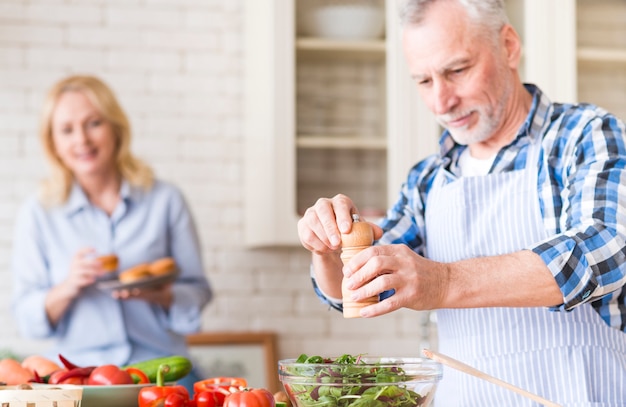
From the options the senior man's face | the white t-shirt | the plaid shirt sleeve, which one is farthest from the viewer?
the white t-shirt

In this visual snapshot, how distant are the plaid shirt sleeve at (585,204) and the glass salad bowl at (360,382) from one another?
12.9 inches

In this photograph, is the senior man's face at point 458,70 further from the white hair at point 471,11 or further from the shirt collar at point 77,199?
the shirt collar at point 77,199

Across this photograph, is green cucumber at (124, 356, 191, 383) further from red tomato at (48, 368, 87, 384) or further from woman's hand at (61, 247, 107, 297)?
woman's hand at (61, 247, 107, 297)

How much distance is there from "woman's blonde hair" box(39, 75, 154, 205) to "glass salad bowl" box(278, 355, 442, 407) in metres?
2.18

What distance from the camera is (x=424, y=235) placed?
2.33 meters

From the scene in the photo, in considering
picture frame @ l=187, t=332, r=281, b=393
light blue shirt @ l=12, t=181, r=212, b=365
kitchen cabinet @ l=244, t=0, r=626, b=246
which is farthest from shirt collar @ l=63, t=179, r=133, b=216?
picture frame @ l=187, t=332, r=281, b=393

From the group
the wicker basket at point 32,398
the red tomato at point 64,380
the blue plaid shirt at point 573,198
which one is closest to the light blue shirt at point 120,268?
the blue plaid shirt at point 573,198

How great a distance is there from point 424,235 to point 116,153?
5.31ft

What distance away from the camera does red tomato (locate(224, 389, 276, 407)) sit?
1.50m

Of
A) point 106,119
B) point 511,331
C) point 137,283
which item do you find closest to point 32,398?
point 511,331

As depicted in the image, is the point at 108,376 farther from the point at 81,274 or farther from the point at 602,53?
the point at 602,53

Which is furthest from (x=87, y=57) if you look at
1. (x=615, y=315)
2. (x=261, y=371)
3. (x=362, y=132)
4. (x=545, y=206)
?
(x=615, y=315)

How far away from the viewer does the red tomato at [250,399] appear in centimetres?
150

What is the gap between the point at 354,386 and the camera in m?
1.40
